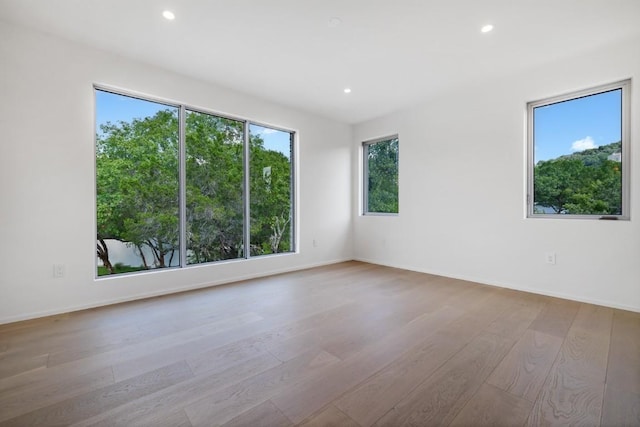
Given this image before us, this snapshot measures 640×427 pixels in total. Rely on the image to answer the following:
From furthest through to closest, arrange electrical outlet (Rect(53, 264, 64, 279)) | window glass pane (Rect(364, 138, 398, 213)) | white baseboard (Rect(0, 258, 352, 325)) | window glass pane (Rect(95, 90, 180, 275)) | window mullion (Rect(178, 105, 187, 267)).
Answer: window glass pane (Rect(364, 138, 398, 213)), window mullion (Rect(178, 105, 187, 267)), window glass pane (Rect(95, 90, 180, 275)), electrical outlet (Rect(53, 264, 64, 279)), white baseboard (Rect(0, 258, 352, 325))

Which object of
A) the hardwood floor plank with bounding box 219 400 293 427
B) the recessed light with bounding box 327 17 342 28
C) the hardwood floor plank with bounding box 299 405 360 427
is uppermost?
the recessed light with bounding box 327 17 342 28

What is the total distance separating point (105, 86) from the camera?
2.93 m

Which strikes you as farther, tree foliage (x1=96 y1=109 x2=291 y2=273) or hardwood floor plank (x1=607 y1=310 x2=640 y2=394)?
tree foliage (x1=96 y1=109 x2=291 y2=273)

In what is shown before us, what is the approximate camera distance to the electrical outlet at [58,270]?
2665mm

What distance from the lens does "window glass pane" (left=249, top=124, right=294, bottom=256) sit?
4180 millimetres

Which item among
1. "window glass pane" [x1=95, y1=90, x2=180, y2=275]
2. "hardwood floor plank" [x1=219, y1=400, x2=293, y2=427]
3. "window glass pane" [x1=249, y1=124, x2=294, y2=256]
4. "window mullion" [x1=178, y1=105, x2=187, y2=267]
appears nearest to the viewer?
"hardwood floor plank" [x1=219, y1=400, x2=293, y2=427]

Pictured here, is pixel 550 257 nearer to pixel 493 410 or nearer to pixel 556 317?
pixel 556 317

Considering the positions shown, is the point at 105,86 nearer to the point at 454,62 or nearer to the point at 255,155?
the point at 255,155

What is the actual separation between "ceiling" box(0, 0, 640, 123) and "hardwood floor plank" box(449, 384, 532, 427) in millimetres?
2700

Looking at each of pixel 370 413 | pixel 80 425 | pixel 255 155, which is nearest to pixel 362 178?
pixel 255 155

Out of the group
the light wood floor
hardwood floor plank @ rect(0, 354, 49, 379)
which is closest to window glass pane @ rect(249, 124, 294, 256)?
the light wood floor

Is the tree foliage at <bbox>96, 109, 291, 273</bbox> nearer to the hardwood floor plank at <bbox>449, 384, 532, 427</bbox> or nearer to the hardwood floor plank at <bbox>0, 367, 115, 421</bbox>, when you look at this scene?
the hardwood floor plank at <bbox>0, 367, 115, 421</bbox>

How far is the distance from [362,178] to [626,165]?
340cm

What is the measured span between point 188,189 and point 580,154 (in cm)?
450
